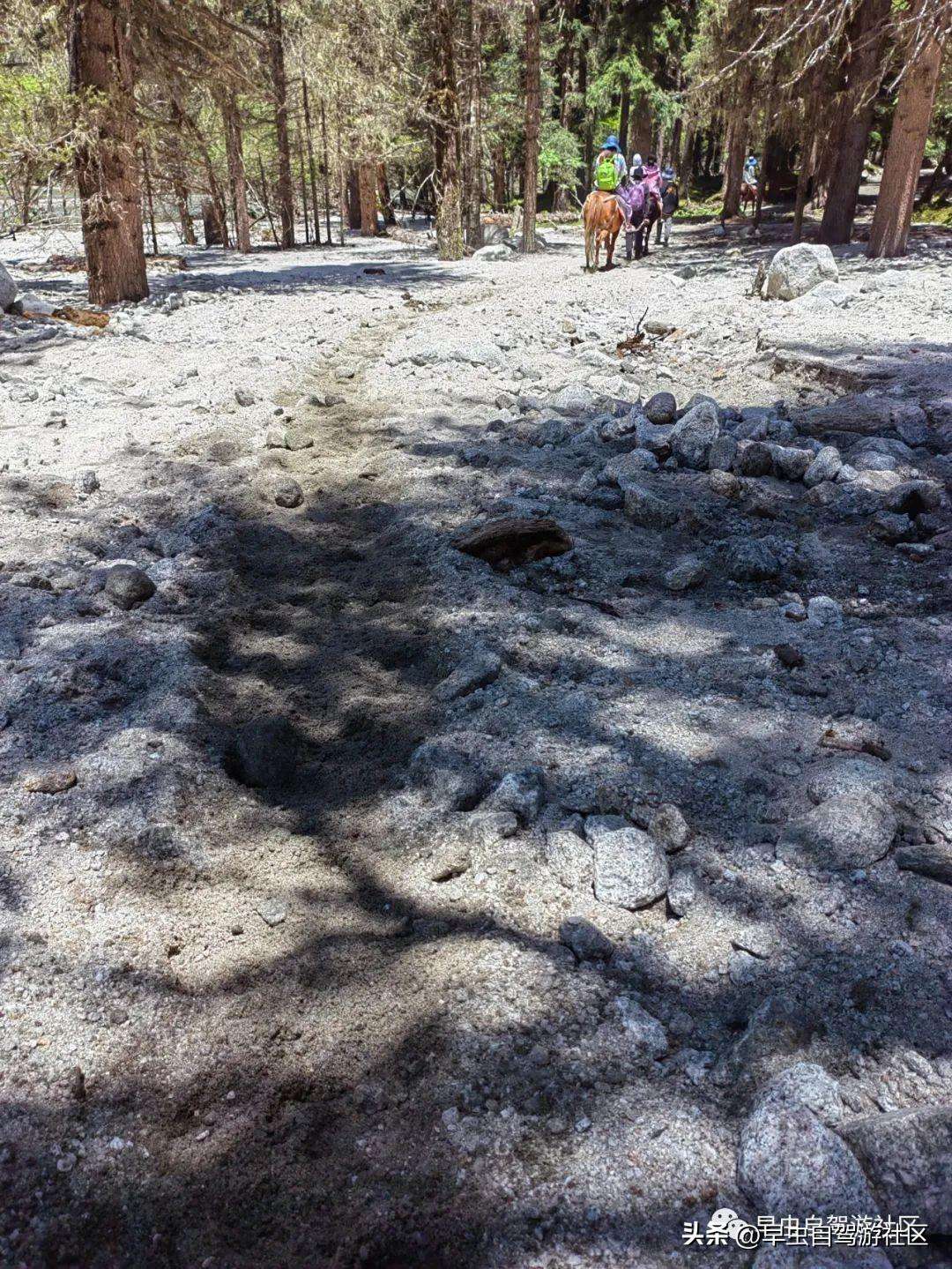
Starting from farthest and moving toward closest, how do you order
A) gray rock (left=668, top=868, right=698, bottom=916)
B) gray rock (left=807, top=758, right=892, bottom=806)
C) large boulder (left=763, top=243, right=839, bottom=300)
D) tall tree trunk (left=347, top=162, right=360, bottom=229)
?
tall tree trunk (left=347, top=162, right=360, bottom=229)
large boulder (left=763, top=243, right=839, bottom=300)
gray rock (left=807, top=758, right=892, bottom=806)
gray rock (left=668, top=868, right=698, bottom=916)

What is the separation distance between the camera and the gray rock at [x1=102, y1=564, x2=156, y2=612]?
3.92 metres

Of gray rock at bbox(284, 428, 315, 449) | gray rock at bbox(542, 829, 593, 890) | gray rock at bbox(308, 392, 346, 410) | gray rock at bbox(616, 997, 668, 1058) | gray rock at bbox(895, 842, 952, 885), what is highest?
gray rock at bbox(308, 392, 346, 410)

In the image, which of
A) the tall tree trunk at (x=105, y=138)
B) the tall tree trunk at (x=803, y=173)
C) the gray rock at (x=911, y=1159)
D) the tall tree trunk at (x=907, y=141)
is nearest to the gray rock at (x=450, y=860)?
the gray rock at (x=911, y=1159)

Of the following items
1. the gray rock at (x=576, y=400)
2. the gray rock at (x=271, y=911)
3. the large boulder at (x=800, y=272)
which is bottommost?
the gray rock at (x=271, y=911)

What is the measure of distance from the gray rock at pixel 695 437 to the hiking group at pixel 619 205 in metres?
10.1

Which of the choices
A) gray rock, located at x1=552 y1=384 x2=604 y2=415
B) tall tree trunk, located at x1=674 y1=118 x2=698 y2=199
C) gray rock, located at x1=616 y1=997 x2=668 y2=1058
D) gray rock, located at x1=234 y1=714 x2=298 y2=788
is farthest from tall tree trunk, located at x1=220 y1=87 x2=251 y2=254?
tall tree trunk, located at x1=674 y1=118 x2=698 y2=199

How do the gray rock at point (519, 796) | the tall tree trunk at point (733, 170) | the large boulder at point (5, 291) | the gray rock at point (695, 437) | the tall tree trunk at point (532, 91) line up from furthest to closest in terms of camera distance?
1. the tall tree trunk at point (733, 170)
2. the tall tree trunk at point (532, 91)
3. the large boulder at point (5, 291)
4. the gray rock at point (695, 437)
5. the gray rock at point (519, 796)

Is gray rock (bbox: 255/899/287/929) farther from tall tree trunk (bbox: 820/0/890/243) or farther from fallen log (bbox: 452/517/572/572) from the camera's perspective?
tall tree trunk (bbox: 820/0/890/243)

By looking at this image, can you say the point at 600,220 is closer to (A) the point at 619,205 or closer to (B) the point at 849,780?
(A) the point at 619,205

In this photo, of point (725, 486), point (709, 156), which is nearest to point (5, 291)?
point (725, 486)

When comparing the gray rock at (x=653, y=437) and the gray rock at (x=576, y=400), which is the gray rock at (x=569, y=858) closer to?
the gray rock at (x=653, y=437)

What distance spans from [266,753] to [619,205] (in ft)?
49.4

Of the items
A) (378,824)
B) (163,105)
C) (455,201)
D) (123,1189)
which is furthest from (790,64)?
(123,1189)

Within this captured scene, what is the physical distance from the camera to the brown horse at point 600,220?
15.1 m
